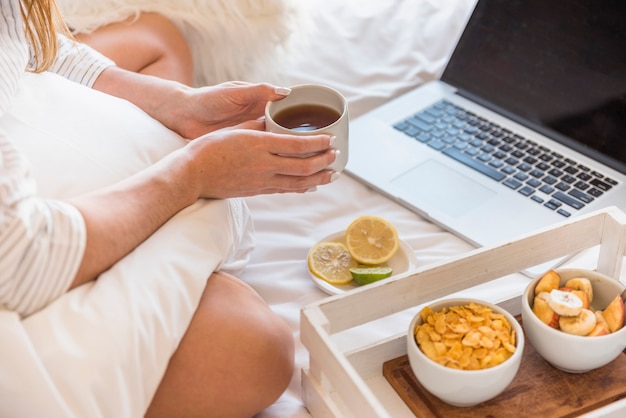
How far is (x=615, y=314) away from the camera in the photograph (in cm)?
90

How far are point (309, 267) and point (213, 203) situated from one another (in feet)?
0.80

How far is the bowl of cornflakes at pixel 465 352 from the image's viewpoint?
0.85 meters

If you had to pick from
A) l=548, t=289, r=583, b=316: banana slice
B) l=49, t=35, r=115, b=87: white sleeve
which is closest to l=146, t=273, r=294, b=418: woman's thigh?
l=548, t=289, r=583, b=316: banana slice

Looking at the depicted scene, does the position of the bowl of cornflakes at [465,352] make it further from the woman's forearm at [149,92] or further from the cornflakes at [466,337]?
the woman's forearm at [149,92]

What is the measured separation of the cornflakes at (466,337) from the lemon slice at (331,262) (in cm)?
27

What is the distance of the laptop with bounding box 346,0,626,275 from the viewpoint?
4.27 ft

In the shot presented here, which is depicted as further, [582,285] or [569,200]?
[569,200]

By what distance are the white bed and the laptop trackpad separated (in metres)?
0.04

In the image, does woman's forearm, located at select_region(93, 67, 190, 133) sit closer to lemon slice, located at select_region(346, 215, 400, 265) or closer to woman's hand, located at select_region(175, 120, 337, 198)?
woman's hand, located at select_region(175, 120, 337, 198)

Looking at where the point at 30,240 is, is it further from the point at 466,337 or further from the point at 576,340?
the point at 576,340

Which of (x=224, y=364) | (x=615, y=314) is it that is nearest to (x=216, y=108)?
(x=224, y=364)

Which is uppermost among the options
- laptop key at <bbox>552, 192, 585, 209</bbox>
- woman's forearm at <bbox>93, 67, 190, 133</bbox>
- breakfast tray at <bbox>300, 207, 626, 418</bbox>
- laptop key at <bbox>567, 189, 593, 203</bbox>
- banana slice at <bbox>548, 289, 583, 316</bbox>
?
woman's forearm at <bbox>93, 67, 190, 133</bbox>

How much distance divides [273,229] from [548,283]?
0.49m

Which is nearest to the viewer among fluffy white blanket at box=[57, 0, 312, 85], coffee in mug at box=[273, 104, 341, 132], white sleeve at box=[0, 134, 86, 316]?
white sleeve at box=[0, 134, 86, 316]
